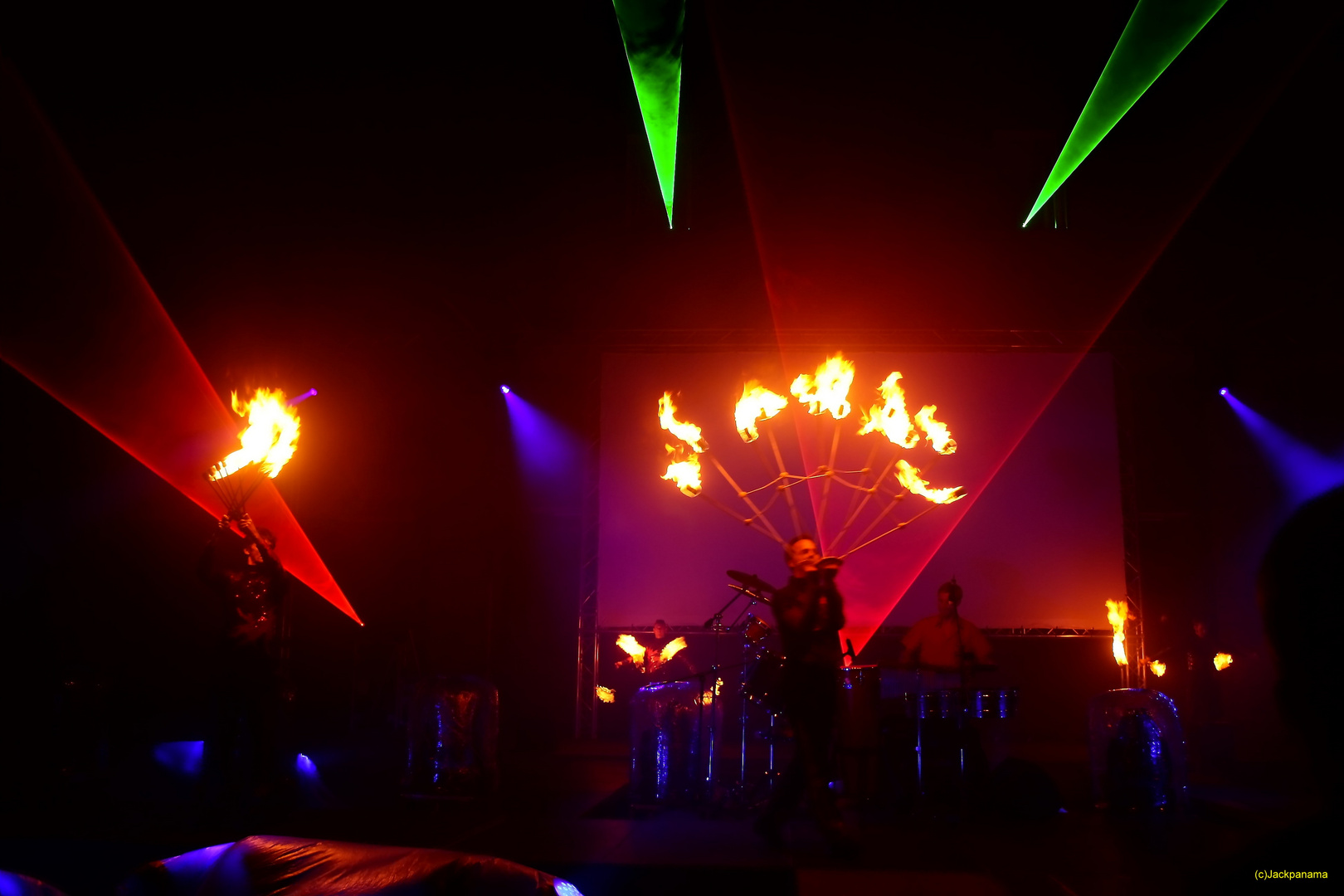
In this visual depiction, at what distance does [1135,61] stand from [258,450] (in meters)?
7.25

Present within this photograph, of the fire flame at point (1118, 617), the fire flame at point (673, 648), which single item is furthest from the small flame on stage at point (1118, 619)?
the fire flame at point (673, 648)

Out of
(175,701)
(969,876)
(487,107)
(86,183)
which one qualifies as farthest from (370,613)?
(969,876)

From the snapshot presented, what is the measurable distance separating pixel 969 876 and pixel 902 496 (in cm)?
613

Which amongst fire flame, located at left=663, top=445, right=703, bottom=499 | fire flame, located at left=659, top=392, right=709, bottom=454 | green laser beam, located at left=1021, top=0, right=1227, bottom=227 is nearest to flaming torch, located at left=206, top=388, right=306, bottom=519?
fire flame, located at left=663, top=445, right=703, bottom=499

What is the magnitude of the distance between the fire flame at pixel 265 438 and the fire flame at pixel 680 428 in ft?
14.0

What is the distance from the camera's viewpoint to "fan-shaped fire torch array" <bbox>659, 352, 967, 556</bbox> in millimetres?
9984

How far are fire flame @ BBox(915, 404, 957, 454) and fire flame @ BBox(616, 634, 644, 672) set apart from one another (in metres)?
4.35

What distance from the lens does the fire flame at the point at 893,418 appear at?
9.50m

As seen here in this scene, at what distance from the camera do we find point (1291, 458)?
11406 mm

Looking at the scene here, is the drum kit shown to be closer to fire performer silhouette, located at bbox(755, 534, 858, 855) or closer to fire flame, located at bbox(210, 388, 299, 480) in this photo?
fire performer silhouette, located at bbox(755, 534, 858, 855)

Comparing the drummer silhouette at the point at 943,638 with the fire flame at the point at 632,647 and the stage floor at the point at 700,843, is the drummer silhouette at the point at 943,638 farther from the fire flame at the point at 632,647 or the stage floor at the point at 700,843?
the fire flame at the point at 632,647

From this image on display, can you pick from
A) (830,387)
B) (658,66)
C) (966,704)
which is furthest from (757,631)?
(658,66)

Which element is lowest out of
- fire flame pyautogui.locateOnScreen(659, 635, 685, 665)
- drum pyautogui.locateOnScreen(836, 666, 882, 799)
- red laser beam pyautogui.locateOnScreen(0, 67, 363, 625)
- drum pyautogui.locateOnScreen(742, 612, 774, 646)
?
drum pyautogui.locateOnScreen(836, 666, 882, 799)

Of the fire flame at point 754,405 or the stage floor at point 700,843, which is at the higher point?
the fire flame at point 754,405
